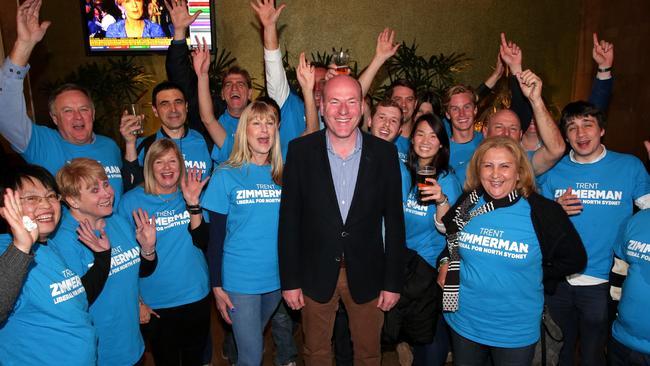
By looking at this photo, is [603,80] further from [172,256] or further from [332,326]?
[172,256]

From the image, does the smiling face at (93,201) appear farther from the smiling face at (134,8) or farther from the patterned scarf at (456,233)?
the smiling face at (134,8)

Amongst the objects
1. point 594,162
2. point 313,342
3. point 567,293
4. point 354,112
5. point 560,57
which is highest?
point 560,57

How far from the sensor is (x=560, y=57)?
24.3 feet

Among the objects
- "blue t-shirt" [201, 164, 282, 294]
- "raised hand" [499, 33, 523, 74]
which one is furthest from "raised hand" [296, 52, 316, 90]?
"raised hand" [499, 33, 523, 74]

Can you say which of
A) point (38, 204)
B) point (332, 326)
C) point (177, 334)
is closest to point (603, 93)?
point (332, 326)

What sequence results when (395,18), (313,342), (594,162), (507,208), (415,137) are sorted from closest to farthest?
(507,208)
(313,342)
(594,162)
(415,137)
(395,18)

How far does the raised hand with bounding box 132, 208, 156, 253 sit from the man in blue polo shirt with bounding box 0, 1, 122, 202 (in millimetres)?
605

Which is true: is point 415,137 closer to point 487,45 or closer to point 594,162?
point 594,162

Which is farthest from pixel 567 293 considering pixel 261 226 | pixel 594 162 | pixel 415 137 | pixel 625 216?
pixel 261 226

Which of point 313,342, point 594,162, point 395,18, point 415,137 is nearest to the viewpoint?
point 313,342

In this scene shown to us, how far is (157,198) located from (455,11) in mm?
6255

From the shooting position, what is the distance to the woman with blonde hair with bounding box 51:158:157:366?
2.06 metres

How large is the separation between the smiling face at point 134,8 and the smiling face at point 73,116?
4427mm

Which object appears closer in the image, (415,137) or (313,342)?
(313,342)
